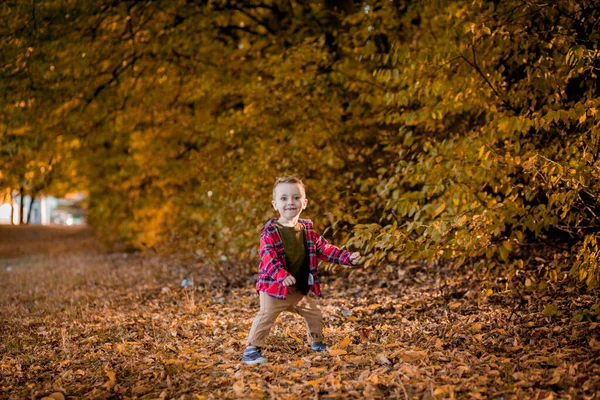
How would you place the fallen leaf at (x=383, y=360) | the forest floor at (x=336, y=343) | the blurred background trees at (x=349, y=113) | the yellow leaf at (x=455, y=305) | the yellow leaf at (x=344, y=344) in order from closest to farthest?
1. the forest floor at (x=336, y=343)
2. the fallen leaf at (x=383, y=360)
3. the yellow leaf at (x=344, y=344)
4. the blurred background trees at (x=349, y=113)
5. the yellow leaf at (x=455, y=305)

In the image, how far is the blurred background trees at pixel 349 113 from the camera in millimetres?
4906

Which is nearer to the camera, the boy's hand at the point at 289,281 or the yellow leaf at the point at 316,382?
the yellow leaf at the point at 316,382

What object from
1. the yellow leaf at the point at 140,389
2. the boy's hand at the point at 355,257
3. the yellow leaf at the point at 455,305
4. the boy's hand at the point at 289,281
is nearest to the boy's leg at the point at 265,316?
the boy's hand at the point at 289,281

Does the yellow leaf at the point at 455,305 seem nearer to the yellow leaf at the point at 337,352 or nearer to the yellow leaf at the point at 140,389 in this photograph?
the yellow leaf at the point at 337,352

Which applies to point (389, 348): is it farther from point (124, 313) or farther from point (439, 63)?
point (124, 313)

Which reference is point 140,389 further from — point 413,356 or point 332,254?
point 413,356

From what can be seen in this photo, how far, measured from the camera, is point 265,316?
4418 millimetres

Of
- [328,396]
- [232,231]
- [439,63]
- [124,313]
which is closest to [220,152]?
[232,231]

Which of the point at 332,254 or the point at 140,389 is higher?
the point at 332,254

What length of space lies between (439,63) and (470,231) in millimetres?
1633

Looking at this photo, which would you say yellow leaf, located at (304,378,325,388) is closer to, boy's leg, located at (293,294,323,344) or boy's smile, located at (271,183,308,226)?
boy's leg, located at (293,294,323,344)

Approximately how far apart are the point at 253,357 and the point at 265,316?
1.11ft

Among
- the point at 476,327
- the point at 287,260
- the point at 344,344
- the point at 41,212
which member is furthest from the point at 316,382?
the point at 41,212

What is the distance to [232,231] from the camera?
8164mm
